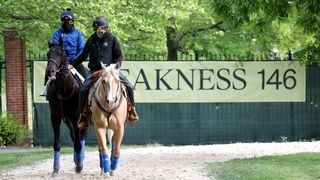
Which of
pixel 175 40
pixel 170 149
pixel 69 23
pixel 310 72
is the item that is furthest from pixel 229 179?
pixel 175 40

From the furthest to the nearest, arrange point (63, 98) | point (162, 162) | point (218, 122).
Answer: point (218, 122) → point (162, 162) → point (63, 98)

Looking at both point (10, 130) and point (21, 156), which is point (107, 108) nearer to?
point (21, 156)

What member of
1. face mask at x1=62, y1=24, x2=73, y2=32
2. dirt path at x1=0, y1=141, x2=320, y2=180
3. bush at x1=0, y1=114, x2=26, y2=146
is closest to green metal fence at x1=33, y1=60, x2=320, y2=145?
bush at x1=0, y1=114, x2=26, y2=146

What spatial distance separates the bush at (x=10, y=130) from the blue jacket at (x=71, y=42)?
22.0ft

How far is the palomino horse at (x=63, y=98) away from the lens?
11.0 m

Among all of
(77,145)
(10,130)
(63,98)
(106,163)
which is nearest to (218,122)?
(10,130)

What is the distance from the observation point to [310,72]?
1897 cm

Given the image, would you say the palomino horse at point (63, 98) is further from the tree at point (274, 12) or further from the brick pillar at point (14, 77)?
the brick pillar at point (14, 77)

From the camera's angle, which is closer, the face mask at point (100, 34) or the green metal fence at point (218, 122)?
the face mask at point (100, 34)

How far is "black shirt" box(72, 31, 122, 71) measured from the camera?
10.9 m

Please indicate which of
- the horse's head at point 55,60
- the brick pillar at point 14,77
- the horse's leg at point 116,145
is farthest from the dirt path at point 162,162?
the brick pillar at point 14,77

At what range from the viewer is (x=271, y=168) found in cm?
1177

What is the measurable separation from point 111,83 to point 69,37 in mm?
2060

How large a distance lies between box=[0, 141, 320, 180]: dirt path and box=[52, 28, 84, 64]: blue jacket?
2.18 metres
